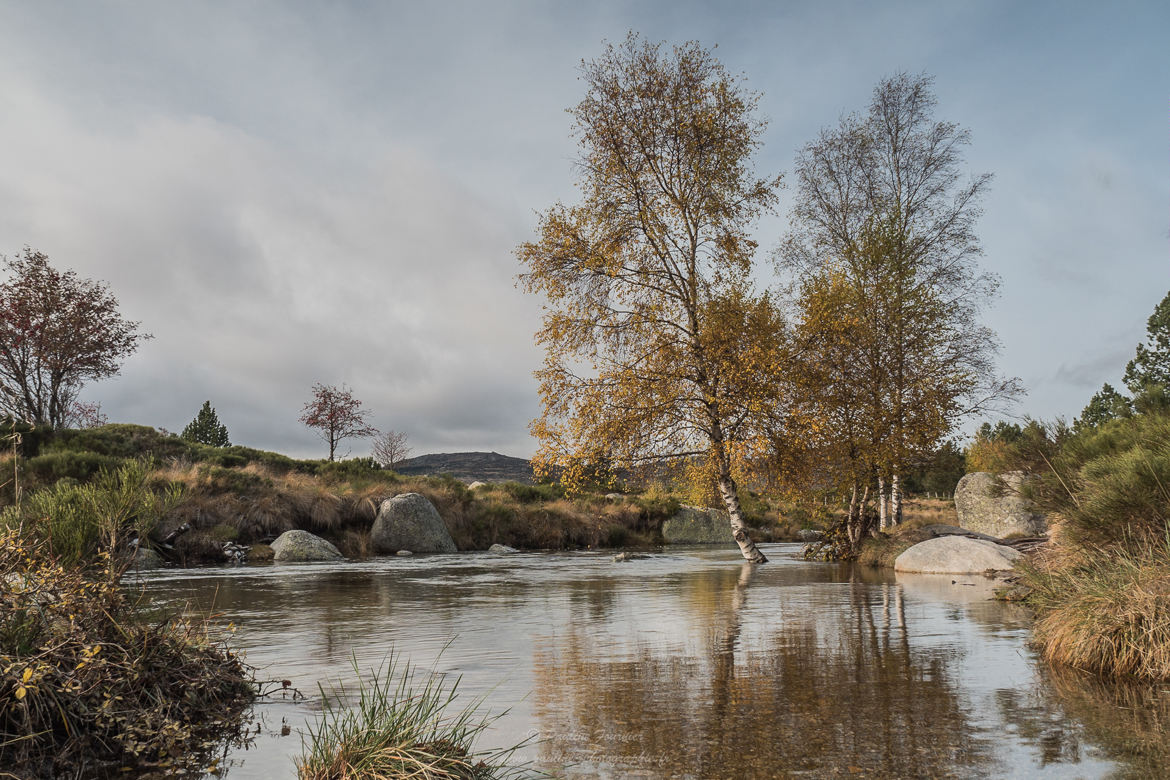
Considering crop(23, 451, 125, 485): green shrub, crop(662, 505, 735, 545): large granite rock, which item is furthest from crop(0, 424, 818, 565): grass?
crop(662, 505, 735, 545): large granite rock

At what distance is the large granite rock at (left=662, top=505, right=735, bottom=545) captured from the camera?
37062mm

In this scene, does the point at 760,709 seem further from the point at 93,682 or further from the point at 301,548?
the point at 301,548

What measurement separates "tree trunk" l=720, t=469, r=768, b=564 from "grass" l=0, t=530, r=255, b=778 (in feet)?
47.0

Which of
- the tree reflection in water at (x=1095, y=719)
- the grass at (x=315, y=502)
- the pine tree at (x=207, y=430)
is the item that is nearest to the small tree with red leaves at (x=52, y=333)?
the grass at (x=315, y=502)

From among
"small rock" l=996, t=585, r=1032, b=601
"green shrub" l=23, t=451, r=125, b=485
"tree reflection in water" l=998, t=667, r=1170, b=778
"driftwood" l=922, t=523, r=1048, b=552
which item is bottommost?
"small rock" l=996, t=585, r=1032, b=601

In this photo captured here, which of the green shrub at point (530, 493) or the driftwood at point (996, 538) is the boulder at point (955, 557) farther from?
the green shrub at point (530, 493)

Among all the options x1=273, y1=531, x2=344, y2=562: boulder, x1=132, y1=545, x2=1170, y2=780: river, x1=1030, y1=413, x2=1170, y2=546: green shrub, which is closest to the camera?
x1=132, y1=545, x2=1170, y2=780: river

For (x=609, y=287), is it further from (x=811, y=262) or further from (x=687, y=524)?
(x=687, y=524)

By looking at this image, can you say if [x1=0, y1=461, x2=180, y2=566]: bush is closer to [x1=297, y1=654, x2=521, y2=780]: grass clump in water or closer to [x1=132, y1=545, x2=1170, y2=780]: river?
[x1=132, y1=545, x2=1170, y2=780]: river

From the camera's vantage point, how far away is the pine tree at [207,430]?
5978 centimetres

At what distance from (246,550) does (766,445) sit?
1490 centimetres

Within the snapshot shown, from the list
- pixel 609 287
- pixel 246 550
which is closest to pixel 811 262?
pixel 609 287

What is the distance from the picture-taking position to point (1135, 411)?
424 inches

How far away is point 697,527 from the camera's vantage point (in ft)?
124
